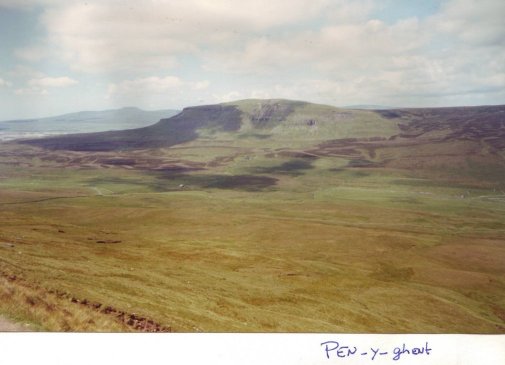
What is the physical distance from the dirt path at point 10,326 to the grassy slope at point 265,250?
2.16 ft

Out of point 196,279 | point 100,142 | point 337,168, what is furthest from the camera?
point 100,142

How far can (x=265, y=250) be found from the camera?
129 ft

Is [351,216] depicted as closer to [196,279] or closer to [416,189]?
[416,189]

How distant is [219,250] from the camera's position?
35.1 m

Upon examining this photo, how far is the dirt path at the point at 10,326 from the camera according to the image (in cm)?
1127

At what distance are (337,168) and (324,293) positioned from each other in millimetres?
112535

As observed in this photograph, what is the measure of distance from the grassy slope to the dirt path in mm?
657

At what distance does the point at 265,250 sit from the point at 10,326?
29331 mm

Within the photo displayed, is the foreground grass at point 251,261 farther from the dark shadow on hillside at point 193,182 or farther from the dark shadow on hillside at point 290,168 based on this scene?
the dark shadow on hillside at point 290,168

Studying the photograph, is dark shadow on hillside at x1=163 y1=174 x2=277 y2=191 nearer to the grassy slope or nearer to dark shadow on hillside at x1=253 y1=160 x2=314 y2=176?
the grassy slope
